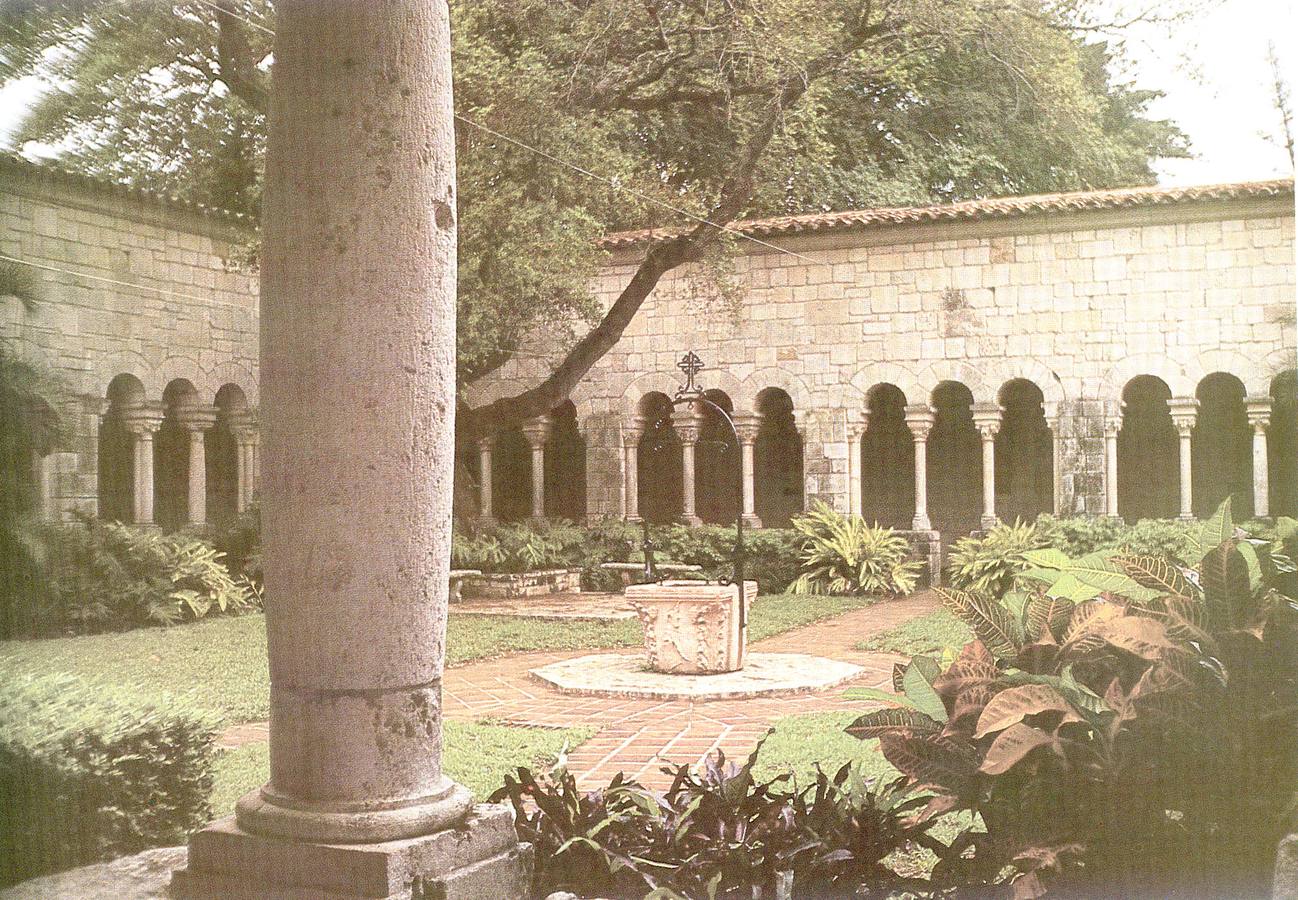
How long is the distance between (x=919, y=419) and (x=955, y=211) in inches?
40.7

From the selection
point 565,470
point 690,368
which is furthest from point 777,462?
point 565,470

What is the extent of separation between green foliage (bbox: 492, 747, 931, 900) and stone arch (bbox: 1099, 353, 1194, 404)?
303 centimetres

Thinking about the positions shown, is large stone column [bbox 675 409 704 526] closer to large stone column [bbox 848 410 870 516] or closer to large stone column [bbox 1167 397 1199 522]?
large stone column [bbox 848 410 870 516]

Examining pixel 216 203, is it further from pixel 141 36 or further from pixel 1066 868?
pixel 1066 868

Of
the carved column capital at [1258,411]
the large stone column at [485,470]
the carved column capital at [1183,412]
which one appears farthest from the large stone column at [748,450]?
the carved column capital at [1258,411]

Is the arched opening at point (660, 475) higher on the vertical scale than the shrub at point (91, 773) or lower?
higher

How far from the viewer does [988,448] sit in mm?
5574

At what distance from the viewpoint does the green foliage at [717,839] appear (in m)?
2.82

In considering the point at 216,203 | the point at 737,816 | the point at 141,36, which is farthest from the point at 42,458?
the point at 737,816

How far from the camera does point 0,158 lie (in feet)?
12.0

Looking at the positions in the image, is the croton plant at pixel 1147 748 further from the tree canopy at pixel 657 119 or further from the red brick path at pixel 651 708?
the tree canopy at pixel 657 119

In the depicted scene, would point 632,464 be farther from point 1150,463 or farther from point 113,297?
point 113,297

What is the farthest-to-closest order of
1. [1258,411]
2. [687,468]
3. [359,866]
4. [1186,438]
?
[687,468] → [1186,438] → [1258,411] → [359,866]

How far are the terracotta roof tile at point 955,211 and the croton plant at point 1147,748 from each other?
8.78 ft
